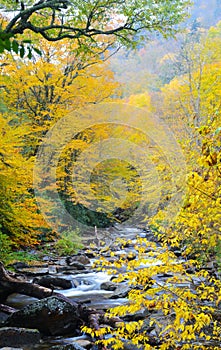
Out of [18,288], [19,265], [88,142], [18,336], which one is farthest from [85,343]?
[88,142]

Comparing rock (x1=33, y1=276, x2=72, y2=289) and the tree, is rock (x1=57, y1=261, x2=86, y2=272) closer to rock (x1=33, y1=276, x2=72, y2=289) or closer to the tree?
rock (x1=33, y1=276, x2=72, y2=289)

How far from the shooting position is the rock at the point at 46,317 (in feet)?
17.2

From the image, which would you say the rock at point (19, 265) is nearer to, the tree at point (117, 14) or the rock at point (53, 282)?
the rock at point (53, 282)

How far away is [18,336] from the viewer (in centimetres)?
486

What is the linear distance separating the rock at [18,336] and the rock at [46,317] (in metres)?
0.26

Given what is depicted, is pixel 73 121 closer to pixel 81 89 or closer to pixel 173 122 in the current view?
pixel 81 89

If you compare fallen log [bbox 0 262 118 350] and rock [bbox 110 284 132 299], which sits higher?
fallen log [bbox 0 262 118 350]

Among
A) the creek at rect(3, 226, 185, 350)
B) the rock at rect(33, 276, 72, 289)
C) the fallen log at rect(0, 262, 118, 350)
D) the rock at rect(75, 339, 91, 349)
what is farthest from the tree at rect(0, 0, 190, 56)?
the rock at rect(75, 339, 91, 349)

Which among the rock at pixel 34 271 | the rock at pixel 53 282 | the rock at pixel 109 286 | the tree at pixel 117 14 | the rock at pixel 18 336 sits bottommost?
the rock at pixel 109 286

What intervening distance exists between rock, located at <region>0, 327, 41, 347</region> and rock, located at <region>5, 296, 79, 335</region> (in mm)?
259

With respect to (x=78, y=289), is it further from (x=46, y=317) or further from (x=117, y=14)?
(x=117, y=14)

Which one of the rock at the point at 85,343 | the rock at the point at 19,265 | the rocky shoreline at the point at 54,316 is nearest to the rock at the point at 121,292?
the rocky shoreline at the point at 54,316

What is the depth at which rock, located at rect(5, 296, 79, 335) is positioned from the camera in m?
5.25

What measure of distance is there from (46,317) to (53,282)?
248 centimetres
